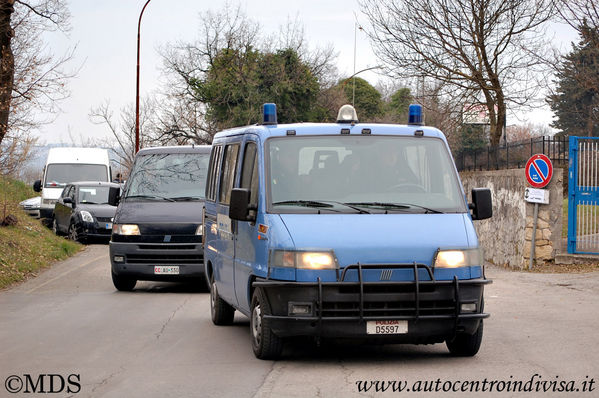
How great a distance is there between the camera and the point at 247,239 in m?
9.65

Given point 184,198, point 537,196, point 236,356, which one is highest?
point 184,198

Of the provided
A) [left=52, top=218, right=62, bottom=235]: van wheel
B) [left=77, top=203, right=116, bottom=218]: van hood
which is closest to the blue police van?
[left=77, top=203, right=116, bottom=218]: van hood

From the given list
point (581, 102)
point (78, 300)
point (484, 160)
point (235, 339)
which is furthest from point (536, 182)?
point (581, 102)

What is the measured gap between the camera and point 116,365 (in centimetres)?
903

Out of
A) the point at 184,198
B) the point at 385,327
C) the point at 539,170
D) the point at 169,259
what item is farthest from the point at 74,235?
the point at 385,327

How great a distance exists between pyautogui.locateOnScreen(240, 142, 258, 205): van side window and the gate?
1151 centimetres

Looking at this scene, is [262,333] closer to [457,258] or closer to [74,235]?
[457,258]

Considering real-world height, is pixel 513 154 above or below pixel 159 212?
above

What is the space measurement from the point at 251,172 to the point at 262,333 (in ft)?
5.77

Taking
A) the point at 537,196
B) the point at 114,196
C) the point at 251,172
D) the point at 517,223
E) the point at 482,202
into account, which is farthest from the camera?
the point at 517,223

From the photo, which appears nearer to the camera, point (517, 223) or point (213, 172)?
point (213, 172)

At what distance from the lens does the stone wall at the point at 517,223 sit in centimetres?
2067

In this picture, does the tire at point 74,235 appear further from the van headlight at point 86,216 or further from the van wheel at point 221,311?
the van wheel at point 221,311

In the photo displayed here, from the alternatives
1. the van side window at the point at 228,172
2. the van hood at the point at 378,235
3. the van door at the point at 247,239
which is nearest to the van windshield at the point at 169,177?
the van side window at the point at 228,172
